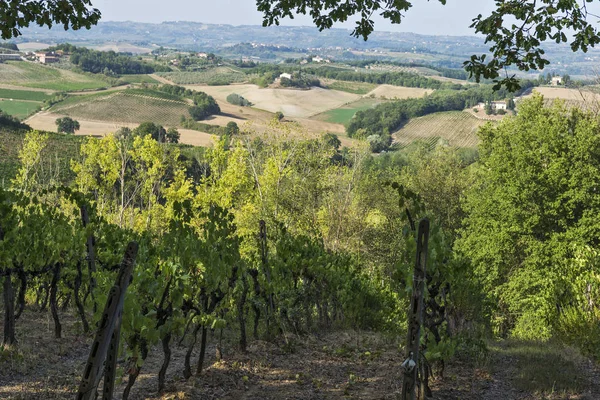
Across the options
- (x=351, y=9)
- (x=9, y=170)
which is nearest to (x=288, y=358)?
(x=351, y=9)

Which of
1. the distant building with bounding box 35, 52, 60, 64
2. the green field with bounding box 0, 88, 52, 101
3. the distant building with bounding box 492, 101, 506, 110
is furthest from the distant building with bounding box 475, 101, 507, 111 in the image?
the distant building with bounding box 35, 52, 60, 64

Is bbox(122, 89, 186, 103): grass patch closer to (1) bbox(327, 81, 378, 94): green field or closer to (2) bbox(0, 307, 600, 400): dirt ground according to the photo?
(1) bbox(327, 81, 378, 94): green field

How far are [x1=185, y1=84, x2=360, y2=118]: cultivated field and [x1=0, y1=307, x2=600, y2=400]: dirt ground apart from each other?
124 m

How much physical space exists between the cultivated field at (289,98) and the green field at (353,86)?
5.88m

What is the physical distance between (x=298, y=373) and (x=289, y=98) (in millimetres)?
146420

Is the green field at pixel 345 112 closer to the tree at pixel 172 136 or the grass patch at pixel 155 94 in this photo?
the grass patch at pixel 155 94

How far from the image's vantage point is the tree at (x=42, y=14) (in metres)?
7.58

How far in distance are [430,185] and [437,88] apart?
149 metres

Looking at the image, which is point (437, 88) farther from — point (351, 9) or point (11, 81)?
point (351, 9)

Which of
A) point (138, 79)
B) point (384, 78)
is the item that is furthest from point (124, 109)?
point (384, 78)

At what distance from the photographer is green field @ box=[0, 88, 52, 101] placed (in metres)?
127

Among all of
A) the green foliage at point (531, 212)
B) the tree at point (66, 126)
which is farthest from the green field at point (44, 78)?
the green foliage at point (531, 212)

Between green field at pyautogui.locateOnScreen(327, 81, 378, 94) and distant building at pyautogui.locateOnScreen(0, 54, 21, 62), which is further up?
distant building at pyautogui.locateOnScreen(0, 54, 21, 62)

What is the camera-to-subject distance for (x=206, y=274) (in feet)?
23.2
